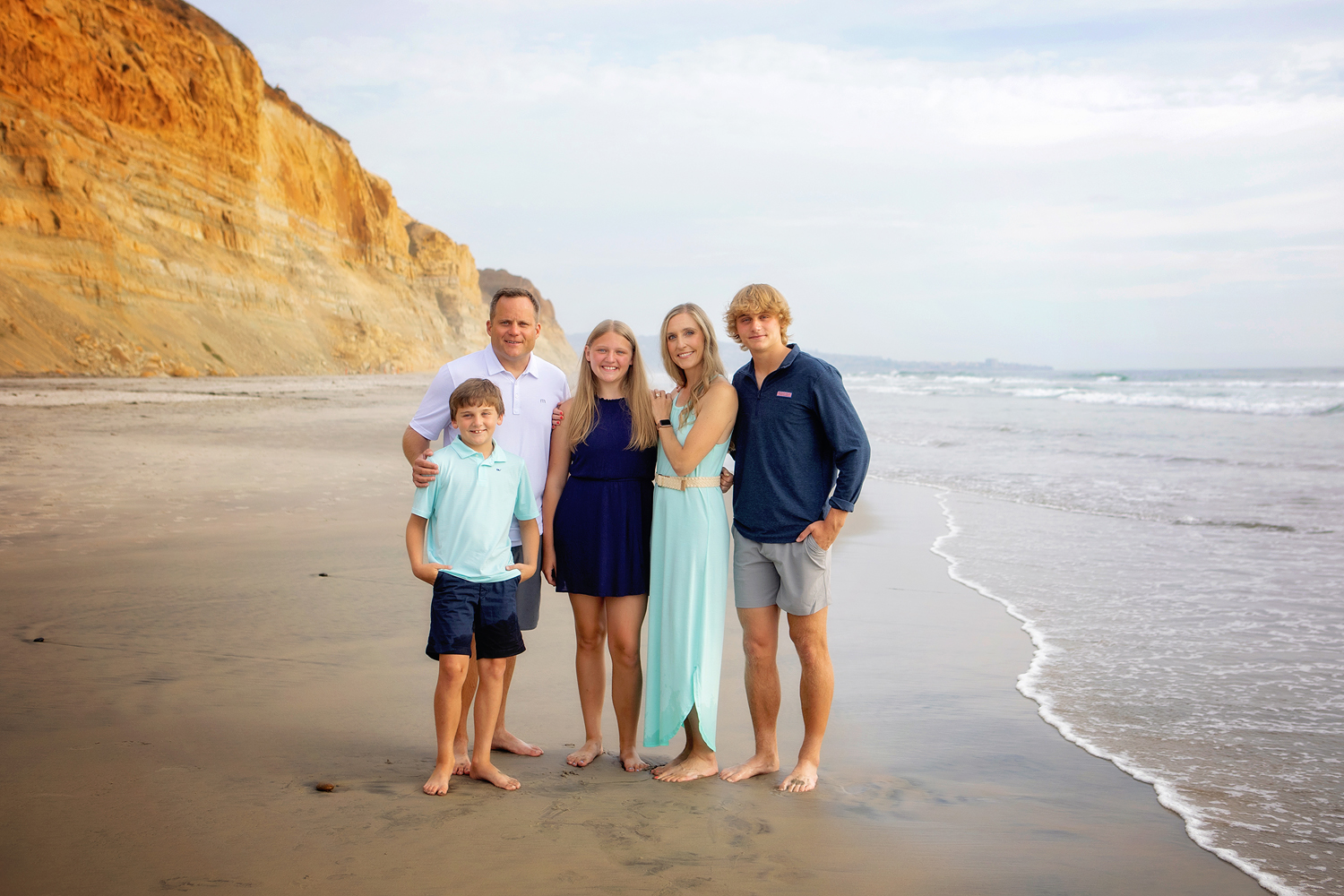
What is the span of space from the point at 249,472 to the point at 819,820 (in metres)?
8.14

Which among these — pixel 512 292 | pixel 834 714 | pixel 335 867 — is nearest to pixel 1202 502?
pixel 834 714

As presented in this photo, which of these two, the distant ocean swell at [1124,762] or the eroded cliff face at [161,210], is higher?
the eroded cliff face at [161,210]

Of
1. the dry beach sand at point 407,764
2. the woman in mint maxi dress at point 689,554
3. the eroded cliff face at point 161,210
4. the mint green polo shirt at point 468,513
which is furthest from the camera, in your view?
the eroded cliff face at point 161,210

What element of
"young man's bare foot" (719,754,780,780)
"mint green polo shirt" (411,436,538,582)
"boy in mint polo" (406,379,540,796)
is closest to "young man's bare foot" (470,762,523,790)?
"boy in mint polo" (406,379,540,796)

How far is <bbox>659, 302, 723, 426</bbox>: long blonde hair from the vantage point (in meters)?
3.13

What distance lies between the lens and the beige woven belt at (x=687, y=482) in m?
3.10

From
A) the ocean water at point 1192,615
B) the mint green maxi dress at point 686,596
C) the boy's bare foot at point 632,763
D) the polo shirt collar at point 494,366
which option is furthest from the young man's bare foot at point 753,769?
the polo shirt collar at point 494,366

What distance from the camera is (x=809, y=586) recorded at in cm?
304

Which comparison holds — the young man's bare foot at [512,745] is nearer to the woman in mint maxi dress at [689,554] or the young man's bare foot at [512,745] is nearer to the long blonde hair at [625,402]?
the woman in mint maxi dress at [689,554]

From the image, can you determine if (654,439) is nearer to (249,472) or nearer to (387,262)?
(249,472)

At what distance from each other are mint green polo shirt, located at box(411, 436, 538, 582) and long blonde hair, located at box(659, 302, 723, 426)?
0.71 metres

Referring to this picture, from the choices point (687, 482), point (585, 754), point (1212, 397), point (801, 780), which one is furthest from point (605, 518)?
point (1212, 397)

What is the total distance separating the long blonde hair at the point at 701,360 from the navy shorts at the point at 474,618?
90cm

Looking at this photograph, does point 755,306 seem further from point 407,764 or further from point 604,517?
point 407,764
